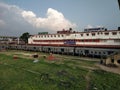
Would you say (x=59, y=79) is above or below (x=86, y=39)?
below

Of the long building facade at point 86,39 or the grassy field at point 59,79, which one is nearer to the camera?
the grassy field at point 59,79

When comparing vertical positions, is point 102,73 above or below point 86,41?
below

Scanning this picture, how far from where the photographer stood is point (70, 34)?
8094 centimetres

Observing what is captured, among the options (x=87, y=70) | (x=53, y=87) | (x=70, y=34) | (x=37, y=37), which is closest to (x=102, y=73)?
(x=87, y=70)

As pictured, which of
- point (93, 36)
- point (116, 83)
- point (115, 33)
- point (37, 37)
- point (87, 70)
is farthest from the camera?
point (37, 37)

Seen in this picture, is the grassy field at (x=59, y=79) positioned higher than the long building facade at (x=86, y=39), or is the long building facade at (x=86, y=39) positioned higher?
the long building facade at (x=86, y=39)

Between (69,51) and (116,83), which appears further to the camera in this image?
(69,51)

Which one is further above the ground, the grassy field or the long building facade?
the long building facade

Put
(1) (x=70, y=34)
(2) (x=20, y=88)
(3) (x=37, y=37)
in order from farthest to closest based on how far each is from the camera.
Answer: (3) (x=37, y=37)
(1) (x=70, y=34)
(2) (x=20, y=88)

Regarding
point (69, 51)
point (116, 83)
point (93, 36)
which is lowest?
point (116, 83)

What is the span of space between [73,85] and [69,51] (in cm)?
4245

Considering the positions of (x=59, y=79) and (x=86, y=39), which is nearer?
(x=59, y=79)

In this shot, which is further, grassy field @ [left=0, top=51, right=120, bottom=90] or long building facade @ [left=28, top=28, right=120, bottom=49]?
long building facade @ [left=28, top=28, right=120, bottom=49]

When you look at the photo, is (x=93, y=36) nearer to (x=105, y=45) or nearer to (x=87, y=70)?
(x=105, y=45)
